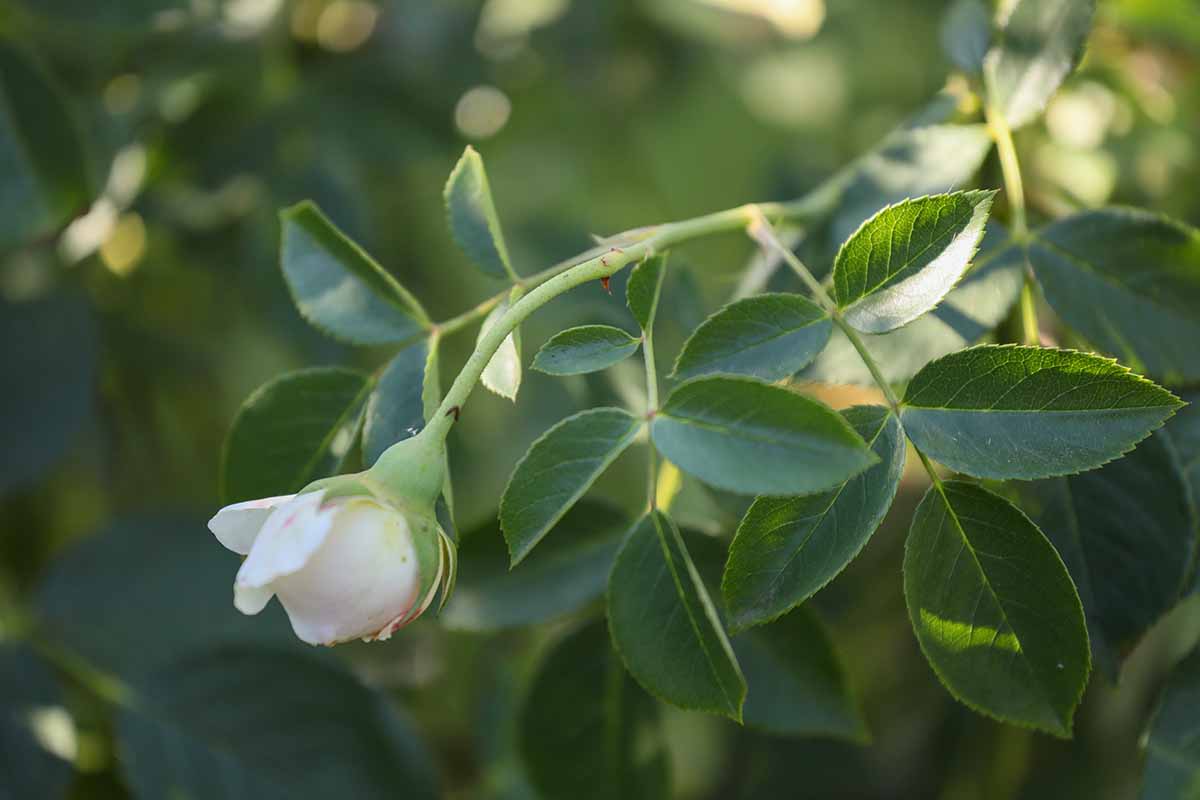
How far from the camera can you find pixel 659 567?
1.24 feet

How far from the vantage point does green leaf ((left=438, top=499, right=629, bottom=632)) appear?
53cm

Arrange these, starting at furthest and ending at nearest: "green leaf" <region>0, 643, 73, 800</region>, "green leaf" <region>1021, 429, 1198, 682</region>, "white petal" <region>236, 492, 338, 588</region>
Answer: "green leaf" <region>0, 643, 73, 800</region> < "green leaf" <region>1021, 429, 1198, 682</region> < "white petal" <region>236, 492, 338, 588</region>

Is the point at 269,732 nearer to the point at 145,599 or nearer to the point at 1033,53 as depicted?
the point at 145,599

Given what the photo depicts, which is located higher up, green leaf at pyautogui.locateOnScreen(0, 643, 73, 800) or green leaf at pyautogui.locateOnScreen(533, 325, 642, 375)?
green leaf at pyautogui.locateOnScreen(533, 325, 642, 375)

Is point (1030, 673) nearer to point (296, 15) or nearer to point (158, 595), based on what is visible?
point (158, 595)

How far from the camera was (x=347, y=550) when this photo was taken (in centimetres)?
32

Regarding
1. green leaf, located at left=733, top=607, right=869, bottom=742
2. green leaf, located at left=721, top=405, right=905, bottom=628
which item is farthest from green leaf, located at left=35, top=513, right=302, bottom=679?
A: green leaf, located at left=721, top=405, right=905, bottom=628

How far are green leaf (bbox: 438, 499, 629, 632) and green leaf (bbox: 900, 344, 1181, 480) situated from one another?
21 cm

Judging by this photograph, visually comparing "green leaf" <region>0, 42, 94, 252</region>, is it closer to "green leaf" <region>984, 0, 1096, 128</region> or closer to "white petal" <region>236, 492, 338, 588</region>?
"white petal" <region>236, 492, 338, 588</region>

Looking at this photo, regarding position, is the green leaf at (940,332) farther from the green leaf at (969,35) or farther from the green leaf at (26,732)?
the green leaf at (26,732)

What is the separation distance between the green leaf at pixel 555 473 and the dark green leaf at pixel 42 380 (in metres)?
0.56

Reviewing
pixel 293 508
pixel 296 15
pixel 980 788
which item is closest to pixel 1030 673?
pixel 293 508

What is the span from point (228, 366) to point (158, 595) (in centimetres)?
25

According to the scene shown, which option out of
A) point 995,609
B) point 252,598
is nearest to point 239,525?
point 252,598
